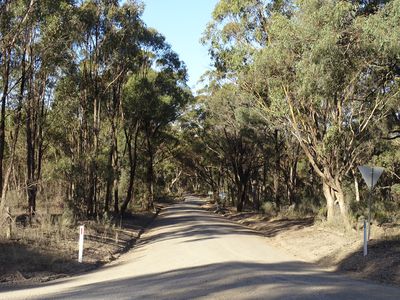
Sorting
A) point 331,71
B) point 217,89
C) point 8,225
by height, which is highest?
point 217,89

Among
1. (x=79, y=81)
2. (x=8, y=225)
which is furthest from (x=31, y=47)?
(x=8, y=225)

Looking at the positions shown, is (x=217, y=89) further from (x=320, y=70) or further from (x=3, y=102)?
(x=320, y=70)

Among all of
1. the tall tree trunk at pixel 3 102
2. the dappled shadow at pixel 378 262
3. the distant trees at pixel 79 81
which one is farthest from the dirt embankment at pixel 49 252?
the dappled shadow at pixel 378 262

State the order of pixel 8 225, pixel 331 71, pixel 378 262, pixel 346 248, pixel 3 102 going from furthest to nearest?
pixel 3 102, pixel 346 248, pixel 8 225, pixel 331 71, pixel 378 262

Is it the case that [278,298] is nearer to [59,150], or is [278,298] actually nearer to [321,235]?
[321,235]

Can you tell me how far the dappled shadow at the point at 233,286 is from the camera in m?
9.85

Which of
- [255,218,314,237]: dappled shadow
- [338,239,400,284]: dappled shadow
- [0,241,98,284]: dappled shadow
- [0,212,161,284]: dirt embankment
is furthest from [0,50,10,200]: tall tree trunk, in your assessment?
[255,218,314,237]: dappled shadow

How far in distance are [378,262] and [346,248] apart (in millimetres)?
3116

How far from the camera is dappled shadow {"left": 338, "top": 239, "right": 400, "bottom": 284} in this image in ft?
43.8

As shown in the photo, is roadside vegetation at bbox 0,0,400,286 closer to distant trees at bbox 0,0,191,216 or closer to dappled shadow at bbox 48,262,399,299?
distant trees at bbox 0,0,191,216

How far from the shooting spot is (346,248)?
17.5 m

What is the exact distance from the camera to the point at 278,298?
31.1ft

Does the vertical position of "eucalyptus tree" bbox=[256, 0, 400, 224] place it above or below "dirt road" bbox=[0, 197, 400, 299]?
above

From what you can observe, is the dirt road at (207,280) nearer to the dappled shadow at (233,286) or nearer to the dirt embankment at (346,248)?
the dappled shadow at (233,286)
